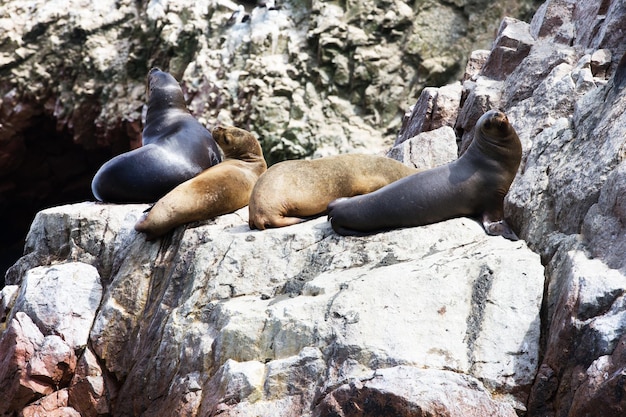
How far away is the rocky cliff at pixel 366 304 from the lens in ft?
15.9

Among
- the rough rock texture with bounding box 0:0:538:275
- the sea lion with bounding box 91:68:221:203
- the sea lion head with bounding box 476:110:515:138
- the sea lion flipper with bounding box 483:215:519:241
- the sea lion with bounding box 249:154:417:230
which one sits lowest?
the rough rock texture with bounding box 0:0:538:275

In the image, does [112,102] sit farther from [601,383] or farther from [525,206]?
[601,383]

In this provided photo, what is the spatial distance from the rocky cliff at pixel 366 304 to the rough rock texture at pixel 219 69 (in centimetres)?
545

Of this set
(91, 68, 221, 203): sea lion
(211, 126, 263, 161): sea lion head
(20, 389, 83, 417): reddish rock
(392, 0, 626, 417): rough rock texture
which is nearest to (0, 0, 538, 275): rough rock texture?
(392, 0, 626, 417): rough rock texture

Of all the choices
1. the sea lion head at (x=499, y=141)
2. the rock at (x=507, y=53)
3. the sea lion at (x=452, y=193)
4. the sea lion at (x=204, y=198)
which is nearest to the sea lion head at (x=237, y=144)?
the sea lion at (x=204, y=198)

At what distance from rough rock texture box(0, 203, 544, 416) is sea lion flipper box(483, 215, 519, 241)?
8 cm

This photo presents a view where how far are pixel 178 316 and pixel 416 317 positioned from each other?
1.97 m

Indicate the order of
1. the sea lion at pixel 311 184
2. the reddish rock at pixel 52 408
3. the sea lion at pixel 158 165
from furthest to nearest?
the sea lion at pixel 158 165 < the sea lion at pixel 311 184 < the reddish rock at pixel 52 408

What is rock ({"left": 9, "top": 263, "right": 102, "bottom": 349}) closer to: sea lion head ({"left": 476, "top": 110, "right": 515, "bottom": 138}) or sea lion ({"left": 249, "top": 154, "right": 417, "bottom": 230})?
sea lion ({"left": 249, "top": 154, "right": 417, "bottom": 230})

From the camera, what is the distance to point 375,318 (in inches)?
212

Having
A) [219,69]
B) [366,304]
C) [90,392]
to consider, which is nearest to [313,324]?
[366,304]

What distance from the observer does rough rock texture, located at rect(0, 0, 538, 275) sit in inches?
560

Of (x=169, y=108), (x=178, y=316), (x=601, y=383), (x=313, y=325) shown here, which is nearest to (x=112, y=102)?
(x=169, y=108)

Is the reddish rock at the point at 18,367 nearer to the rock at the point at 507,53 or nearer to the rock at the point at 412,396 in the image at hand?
the rock at the point at 412,396
